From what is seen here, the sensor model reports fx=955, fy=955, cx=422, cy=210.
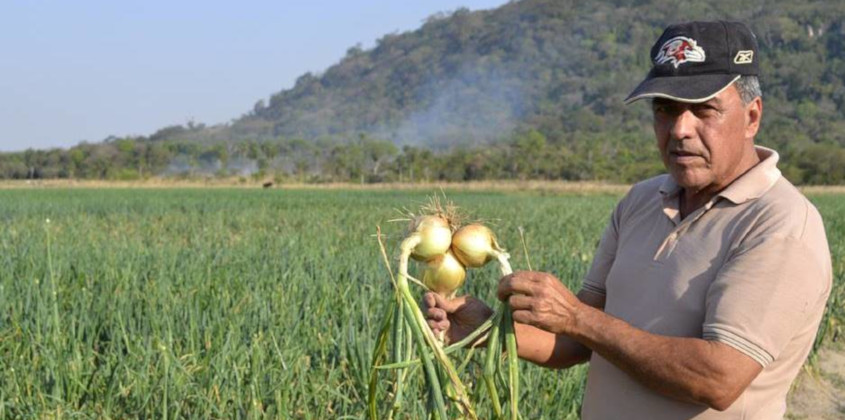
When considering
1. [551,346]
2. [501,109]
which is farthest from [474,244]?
[501,109]

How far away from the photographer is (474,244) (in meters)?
1.77

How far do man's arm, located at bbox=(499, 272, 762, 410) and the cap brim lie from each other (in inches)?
17.5

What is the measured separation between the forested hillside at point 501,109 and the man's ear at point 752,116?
172 feet

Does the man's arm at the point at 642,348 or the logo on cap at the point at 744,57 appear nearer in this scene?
the man's arm at the point at 642,348

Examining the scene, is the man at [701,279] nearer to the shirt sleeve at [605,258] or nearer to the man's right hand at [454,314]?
the man's right hand at [454,314]

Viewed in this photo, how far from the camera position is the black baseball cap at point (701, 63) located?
190cm

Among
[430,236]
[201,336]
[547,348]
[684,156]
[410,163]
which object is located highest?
[684,156]

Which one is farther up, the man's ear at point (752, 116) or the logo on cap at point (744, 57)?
the logo on cap at point (744, 57)

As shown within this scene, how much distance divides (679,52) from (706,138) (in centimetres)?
18

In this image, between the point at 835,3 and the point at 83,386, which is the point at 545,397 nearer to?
the point at 83,386

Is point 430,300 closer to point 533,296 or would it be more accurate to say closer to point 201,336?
point 533,296

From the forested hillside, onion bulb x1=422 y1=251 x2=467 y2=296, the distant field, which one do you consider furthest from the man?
the forested hillside

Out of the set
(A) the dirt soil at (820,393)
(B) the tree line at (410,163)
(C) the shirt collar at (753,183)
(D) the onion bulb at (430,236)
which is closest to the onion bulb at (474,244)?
(D) the onion bulb at (430,236)

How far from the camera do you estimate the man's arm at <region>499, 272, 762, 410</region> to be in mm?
1743
